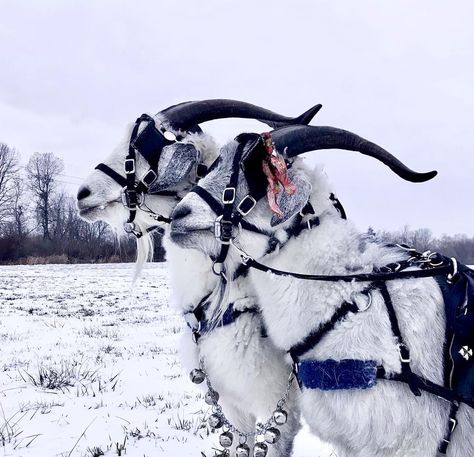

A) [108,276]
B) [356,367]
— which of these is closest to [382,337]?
[356,367]

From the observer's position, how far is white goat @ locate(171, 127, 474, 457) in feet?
7.94

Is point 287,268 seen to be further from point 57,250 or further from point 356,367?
point 57,250

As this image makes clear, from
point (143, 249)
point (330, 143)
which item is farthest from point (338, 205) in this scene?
point (143, 249)

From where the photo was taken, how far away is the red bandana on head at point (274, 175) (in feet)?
9.16

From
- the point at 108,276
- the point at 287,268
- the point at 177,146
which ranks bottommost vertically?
the point at 108,276

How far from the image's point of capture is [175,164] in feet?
13.0

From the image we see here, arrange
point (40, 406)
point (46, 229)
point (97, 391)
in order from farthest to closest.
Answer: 1. point (46, 229)
2. point (97, 391)
3. point (40, 406)

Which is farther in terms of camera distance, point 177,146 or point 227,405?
point 177,146

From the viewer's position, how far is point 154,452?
4.03 meters

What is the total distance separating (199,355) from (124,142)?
196 centimetres

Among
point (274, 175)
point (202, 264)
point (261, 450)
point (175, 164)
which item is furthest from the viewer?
point (175, 164)

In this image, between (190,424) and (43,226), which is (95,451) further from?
(43,226)

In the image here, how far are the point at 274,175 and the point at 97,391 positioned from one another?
3.87m

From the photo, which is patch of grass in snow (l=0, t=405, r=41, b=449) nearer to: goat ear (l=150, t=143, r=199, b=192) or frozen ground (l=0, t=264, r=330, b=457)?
frozen ground (l=0, t=264, r=330, b=457)
